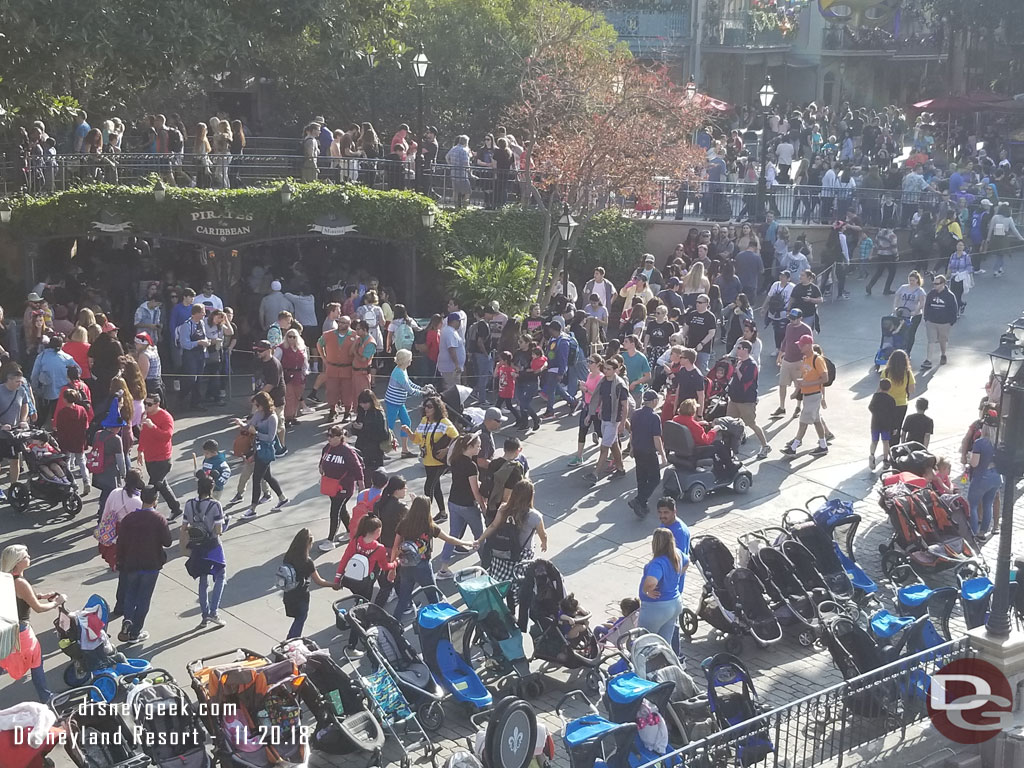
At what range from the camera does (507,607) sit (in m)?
10.2

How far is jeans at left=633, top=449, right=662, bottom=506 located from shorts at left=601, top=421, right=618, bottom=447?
3.61 feet

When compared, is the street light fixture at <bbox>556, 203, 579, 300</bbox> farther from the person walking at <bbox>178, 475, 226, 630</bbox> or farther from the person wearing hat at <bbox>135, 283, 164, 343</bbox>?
the person walking at <bbox>178, 475, 226, 630</bbox>

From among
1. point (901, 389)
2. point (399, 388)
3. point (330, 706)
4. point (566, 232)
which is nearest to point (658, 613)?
point (330, 706)

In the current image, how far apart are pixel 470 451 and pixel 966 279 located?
13677mm

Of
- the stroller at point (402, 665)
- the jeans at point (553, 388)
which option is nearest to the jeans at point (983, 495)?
the jeans at point (553, 388)

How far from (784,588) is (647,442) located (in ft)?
9.22

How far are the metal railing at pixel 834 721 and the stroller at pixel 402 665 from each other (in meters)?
1.97

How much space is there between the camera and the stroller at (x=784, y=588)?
1095 cm

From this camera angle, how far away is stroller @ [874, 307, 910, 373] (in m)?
18.9

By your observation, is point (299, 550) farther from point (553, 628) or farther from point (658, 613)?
point (658, 613)

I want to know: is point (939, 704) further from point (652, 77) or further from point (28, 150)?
point (652, 77)

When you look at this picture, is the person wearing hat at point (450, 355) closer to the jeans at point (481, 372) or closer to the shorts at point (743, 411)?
the jeans at point (481, 372)

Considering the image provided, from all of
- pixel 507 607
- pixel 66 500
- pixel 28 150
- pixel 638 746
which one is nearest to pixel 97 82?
pixel 28 150

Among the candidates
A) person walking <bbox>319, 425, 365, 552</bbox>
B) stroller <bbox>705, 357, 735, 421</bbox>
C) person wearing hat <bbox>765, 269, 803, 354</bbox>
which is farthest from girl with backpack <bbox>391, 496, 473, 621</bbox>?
person wearing hat <bbox>765, 269, 803, 354</bbox>
